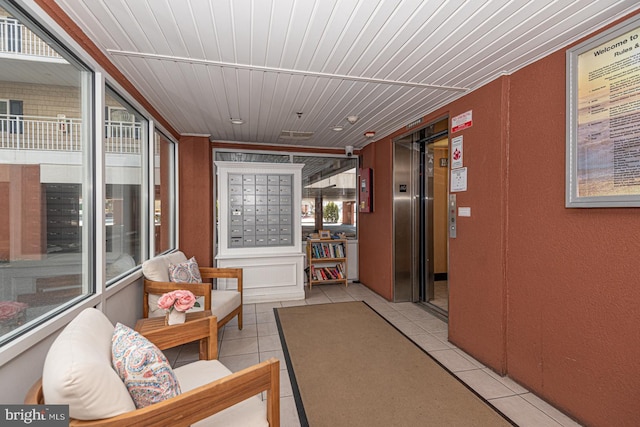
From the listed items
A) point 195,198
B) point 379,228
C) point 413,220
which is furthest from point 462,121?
point 195,198

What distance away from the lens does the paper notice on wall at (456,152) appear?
2916 mm

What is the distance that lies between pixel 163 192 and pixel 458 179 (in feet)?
12.2

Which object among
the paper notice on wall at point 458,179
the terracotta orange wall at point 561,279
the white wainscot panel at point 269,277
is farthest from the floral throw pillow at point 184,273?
the terracotta orange wall at point 561,279

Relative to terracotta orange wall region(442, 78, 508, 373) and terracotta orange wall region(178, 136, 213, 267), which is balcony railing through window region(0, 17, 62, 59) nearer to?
terracotta orange wall region(178, 136, 213, 267)

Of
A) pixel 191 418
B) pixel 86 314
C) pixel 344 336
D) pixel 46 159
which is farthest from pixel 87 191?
pixel 344 336

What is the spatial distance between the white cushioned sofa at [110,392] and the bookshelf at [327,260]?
3697 millimetres

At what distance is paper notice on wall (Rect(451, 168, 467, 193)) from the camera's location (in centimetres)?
287

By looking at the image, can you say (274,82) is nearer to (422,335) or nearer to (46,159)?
(46,159)

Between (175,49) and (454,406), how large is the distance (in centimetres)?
321

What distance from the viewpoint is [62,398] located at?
37.1 inches

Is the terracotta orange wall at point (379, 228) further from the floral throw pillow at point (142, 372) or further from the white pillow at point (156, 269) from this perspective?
the floral throw pillow at point (142, 372)

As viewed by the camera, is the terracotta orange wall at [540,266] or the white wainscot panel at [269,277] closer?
the terracotta orange wall at [540,266]

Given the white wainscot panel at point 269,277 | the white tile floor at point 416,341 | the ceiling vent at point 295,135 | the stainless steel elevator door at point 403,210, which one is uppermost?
the ceiling vent at point 295,135

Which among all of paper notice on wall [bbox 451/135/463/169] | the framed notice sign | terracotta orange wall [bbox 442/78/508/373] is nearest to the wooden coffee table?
terracotta orange wall [bbox 442/78/508/373]
